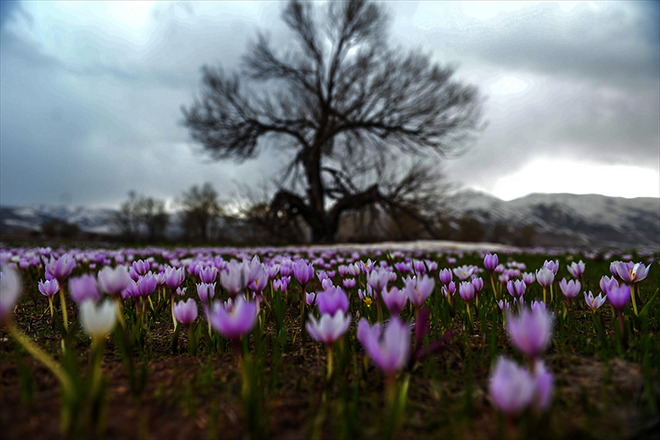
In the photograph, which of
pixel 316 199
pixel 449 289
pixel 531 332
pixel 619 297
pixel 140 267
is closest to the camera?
pixel 531 332

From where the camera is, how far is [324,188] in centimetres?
1780

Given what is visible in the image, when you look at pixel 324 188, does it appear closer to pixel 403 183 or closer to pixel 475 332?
pixel 403 183

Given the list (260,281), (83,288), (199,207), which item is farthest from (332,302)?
(199,207)

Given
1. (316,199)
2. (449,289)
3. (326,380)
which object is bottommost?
(326,380)

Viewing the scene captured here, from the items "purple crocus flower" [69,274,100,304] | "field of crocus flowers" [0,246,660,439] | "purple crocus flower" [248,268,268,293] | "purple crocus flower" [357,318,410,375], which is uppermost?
"purple crocus flower" [69,274,100,304]

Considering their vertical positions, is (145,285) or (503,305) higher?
(145,285)

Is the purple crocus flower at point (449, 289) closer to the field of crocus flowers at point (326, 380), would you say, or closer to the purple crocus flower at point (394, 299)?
the field of crocus flowers at point (326, 380)

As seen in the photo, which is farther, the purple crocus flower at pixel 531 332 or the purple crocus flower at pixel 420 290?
the purple crocus flower at pixel 420 290

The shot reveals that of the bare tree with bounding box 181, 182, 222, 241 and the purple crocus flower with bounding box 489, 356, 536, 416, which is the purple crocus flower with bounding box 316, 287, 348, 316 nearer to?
the purple crocus flower with bounding box 489, 356, 536, 416

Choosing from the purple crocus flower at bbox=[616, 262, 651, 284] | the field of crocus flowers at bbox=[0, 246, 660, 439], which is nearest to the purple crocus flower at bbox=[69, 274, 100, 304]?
the field of crocus flowers at bbox=[0, 246, 660, 439]

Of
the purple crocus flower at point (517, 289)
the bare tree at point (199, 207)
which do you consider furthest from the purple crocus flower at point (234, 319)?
the bare tree at point (199, 207)

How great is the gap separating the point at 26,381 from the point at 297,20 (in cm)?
2005

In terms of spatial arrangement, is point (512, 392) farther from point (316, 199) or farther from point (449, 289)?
point (316, 199)

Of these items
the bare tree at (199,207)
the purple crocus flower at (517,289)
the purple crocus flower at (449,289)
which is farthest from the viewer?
the bare tree at (199,207)
